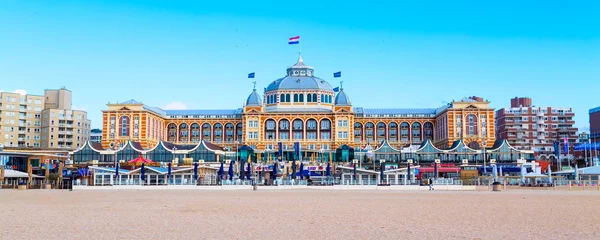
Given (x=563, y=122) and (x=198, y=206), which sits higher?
(x=563, y=122)

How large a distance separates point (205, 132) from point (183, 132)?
16.0 ft

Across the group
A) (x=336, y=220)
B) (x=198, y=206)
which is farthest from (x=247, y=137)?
(x=336, y=220)

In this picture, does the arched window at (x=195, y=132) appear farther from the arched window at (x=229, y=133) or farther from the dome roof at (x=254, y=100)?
the dome roof at (x=254, y=100)

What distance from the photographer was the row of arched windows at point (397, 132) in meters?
154

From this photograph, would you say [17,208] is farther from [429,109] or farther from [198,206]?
[429,109]

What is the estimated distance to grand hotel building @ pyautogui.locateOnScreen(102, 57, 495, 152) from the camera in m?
142

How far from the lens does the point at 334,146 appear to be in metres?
146

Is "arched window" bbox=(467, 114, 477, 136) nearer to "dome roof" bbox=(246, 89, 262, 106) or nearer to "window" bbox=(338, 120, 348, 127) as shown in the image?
"window" bbox=(338, 120, 348, 127)

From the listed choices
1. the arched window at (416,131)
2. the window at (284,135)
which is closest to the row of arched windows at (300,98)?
the window at (284,135)

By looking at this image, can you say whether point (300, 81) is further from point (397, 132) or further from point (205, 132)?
point (205, 132)

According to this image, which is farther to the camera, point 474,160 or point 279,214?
point 474,160

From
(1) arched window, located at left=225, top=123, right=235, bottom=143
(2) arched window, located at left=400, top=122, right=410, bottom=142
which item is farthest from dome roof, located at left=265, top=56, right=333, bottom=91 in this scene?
(2) arched window, located at left=400, top=122, right=410, bottom=142

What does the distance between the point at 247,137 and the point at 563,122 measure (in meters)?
73.6

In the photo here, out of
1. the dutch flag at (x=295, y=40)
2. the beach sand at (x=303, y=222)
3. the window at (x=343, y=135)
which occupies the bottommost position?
the beach sand at (x=303, y=222)
